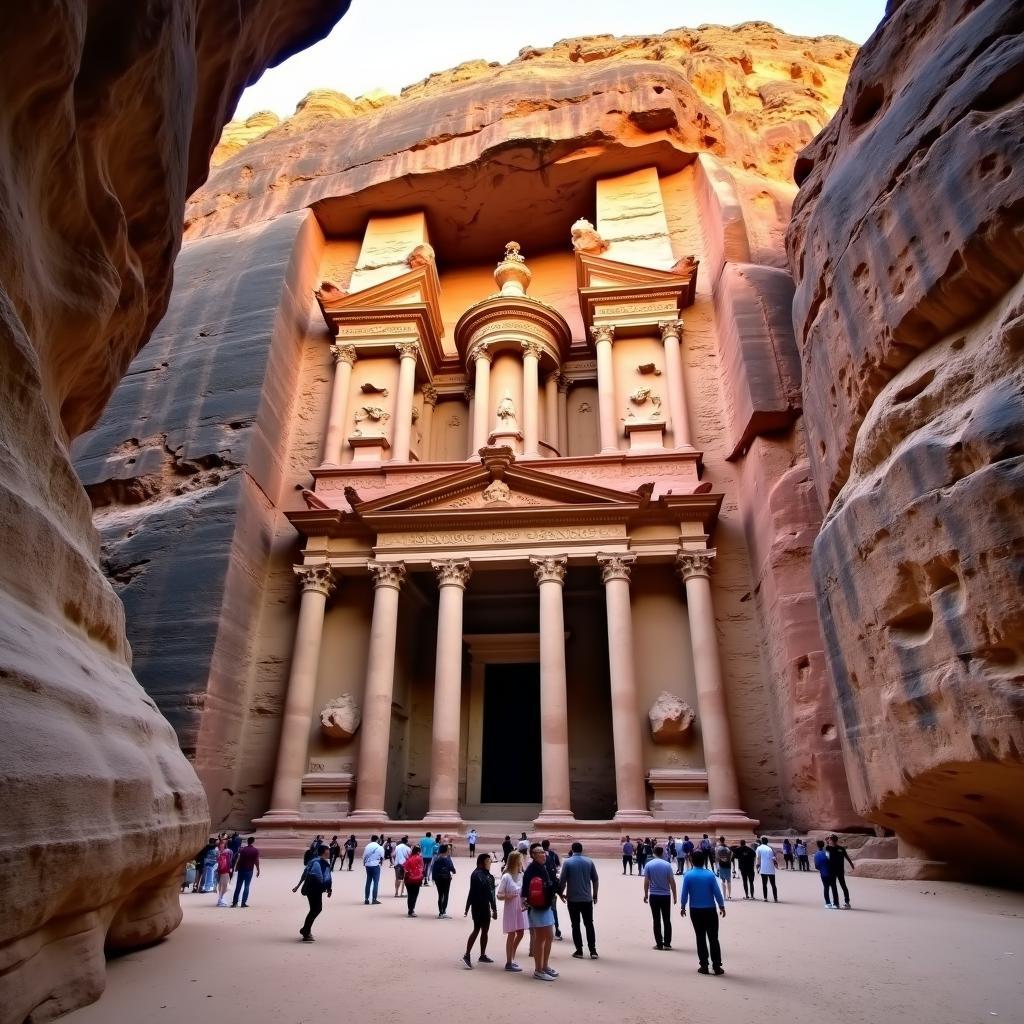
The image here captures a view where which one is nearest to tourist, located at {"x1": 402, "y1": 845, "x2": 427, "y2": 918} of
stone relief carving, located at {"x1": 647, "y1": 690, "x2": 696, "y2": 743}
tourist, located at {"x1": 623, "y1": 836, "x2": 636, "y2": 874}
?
tourist, located at {"x1": 623, "y1": 836, "x2": 636, "y2": 874}

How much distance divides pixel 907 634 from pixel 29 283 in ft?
29.9

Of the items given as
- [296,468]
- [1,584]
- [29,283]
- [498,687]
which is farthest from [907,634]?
[296,468]

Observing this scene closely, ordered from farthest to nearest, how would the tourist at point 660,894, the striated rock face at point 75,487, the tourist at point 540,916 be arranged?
the tourist at point 660,894, the tourist at point 540,916, the striated rock face at point 75,487

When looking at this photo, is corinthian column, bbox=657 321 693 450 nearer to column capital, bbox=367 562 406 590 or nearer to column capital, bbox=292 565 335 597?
column capital, bbox=367 562 406 590

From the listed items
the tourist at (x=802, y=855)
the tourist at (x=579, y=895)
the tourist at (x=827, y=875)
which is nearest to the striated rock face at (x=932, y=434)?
the tourist at (x=827, y=875)

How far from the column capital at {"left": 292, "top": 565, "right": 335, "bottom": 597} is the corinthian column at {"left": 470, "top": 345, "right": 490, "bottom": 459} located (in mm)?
5973

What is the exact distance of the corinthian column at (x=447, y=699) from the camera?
1619cm

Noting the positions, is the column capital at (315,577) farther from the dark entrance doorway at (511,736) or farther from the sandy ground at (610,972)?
the sandy ground at (610,972)

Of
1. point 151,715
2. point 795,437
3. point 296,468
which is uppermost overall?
point 296,468

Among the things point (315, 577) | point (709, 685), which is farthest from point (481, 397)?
point (709, 685)

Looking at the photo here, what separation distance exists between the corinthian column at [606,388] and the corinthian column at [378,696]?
749 cm

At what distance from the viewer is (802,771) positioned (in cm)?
1452

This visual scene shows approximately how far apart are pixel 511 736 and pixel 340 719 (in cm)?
572

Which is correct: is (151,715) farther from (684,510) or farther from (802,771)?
(684,510)
